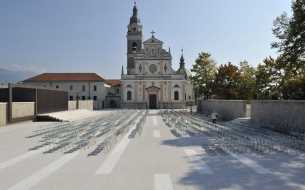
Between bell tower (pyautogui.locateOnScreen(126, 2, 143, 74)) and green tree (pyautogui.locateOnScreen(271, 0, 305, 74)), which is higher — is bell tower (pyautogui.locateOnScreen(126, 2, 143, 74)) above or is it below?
above

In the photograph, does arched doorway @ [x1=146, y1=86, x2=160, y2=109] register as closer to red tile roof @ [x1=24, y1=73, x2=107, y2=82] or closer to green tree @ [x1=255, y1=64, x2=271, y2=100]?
red tile roof @ [x1=24, y1=73, x2=107, y2=82]

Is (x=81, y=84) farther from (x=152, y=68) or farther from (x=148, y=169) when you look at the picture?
(x=148, y=169)

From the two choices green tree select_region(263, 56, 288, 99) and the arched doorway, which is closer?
green tree select_region(263, 56, 288, 99)

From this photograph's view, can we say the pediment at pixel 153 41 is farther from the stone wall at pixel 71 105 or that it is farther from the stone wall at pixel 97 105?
the stone wall at pixel 71 105

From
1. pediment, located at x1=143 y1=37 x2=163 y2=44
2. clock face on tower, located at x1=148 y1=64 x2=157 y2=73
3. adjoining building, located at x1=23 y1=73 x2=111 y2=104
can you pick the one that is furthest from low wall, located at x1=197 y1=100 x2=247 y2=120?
adjoining building, located at x1=23 y1=73 x2=111 y2=104

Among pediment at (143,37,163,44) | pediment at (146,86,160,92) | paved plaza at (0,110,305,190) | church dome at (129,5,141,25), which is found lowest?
paved plaza at (0,110,305,190)

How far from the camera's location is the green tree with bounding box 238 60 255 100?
148 ft

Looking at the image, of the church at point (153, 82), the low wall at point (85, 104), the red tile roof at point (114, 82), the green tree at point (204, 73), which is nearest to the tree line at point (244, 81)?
the green tree at point (204, 73)

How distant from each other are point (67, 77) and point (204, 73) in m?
32.6

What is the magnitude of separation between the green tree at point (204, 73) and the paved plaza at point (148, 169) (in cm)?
3523

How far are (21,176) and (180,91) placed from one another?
48.4m

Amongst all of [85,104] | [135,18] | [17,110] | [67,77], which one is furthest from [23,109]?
[135,18]

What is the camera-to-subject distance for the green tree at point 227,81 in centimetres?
4506

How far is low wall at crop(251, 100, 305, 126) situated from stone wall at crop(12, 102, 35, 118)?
71.3 ft
